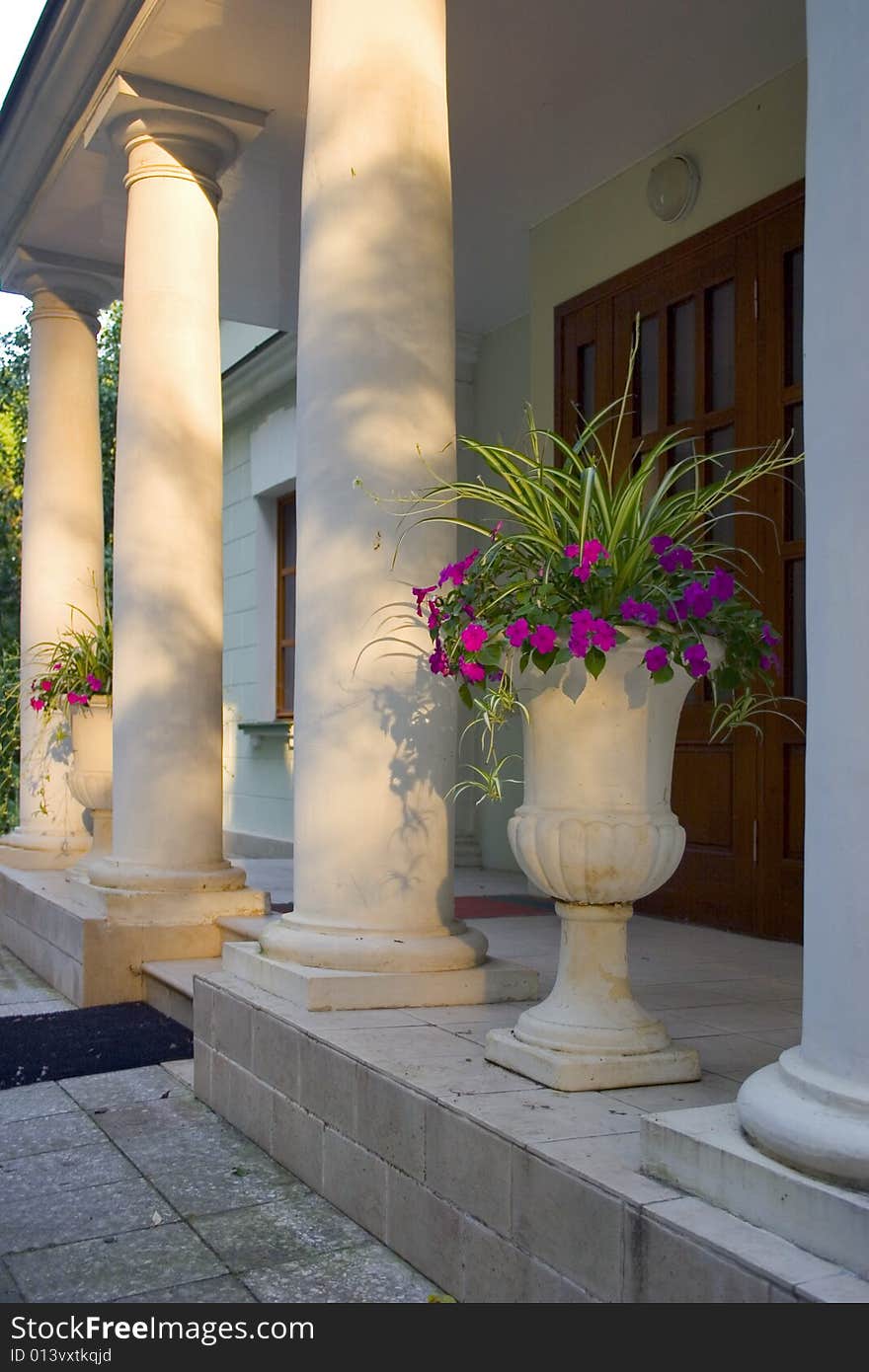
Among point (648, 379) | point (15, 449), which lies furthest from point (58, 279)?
point (15, 449)

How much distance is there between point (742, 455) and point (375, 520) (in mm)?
2445

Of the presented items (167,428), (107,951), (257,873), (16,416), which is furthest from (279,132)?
(16,416)

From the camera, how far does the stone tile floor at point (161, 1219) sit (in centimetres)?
262

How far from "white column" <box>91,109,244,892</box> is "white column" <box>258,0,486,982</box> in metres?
1.83

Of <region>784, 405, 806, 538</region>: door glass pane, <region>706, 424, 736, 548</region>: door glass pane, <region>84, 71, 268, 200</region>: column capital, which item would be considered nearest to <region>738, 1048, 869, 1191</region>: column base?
<region>784, 405, 806, 538</region>: door glass pane

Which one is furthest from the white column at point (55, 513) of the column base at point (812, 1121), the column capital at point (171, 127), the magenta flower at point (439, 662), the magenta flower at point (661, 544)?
the column base at point (812, 1121)

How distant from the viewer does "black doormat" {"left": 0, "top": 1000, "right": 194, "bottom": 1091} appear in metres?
4.42

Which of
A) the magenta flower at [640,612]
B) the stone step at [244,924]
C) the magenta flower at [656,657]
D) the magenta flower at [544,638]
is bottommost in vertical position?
the stone step at [244,924]

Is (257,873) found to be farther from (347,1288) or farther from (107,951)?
(347,1288)

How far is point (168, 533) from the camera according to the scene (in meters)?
5.51

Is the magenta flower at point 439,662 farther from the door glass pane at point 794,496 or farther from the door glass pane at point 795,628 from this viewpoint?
the door glass pane at point 794,496

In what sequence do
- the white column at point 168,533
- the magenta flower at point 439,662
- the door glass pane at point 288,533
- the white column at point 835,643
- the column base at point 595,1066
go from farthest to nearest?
the door glass pane at point 288,533
the white column at point 168,533
the magenta flower at point 439,662
the column base at point 595,1066
the white column at point 835,643

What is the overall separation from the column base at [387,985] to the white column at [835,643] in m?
1.60

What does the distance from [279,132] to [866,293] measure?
4721mm
